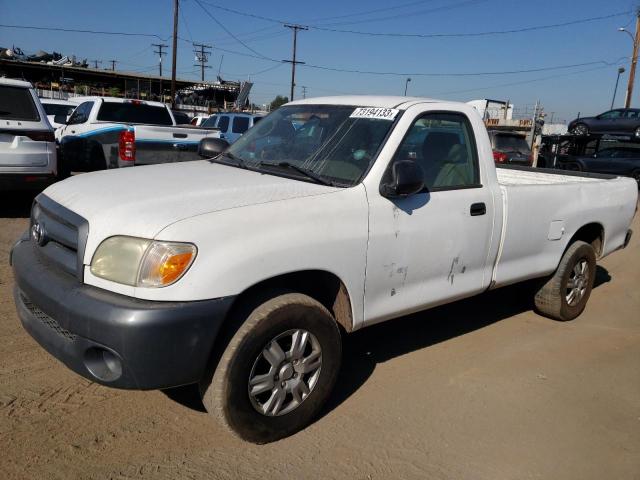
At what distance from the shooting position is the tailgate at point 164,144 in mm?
7992

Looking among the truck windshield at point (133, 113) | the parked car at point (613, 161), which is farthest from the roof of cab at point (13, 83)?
the parked car at point (613, 161)

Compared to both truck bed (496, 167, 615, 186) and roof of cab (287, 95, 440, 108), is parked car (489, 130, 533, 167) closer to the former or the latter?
truck bed (496, 167, 615, 186)

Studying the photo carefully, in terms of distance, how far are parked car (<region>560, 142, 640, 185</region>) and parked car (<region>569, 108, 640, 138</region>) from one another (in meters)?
0.54

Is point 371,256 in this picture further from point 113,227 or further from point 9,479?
point 9,479

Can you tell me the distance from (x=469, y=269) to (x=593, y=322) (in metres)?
2.21

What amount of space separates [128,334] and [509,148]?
49.3ft

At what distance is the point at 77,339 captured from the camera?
95.3 inches

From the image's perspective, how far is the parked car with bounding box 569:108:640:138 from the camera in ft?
57.7

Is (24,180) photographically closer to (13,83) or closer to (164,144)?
(13,83)

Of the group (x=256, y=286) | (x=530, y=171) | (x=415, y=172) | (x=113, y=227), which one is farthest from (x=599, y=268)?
(x=113, y=227)

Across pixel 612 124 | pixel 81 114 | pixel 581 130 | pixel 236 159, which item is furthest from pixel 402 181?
pixel 581 130

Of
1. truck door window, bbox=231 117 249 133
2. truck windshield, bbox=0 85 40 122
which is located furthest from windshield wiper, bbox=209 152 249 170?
truck door window, bbox=231 117 249 133

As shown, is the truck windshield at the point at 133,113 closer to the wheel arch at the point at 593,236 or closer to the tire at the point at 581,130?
the wheel arch at the point at 593,236

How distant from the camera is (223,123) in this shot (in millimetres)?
15992
